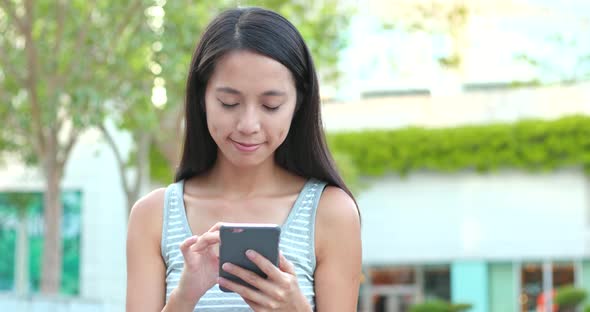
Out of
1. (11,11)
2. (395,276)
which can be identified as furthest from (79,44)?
(395,276)

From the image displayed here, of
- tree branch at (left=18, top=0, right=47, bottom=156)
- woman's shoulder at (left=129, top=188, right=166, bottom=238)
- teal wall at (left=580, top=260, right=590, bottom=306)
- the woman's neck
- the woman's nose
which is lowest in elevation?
teal wall at (left=580, top=260, right=590, bottom=306)

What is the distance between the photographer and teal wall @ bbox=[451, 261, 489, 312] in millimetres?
31000

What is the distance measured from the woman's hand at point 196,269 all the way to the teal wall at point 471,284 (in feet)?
92.9

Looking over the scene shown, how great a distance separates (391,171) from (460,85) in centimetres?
294

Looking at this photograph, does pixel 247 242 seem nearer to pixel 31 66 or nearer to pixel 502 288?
pixel 31 66

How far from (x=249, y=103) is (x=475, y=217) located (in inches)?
1150

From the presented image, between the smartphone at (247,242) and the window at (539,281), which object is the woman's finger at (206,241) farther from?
the window at (539,281)

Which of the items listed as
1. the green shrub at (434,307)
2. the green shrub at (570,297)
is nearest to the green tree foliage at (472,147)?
the green shrub at (570,297)

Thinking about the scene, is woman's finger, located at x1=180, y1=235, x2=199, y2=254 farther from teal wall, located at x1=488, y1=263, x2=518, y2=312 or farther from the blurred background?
teal wall, located at x1=488, y1=263, x2=518, y2=312

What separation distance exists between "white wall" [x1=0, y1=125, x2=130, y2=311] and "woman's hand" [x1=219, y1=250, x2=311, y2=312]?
2855 centimetres

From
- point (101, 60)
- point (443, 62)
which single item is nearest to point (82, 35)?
point (101, 60)

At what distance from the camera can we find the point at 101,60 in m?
19.3

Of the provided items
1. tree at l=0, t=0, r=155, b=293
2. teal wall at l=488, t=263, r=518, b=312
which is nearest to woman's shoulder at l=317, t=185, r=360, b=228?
tree at l=0, t=0, r=155, b=293

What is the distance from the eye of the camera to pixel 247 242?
2844 millimetres
